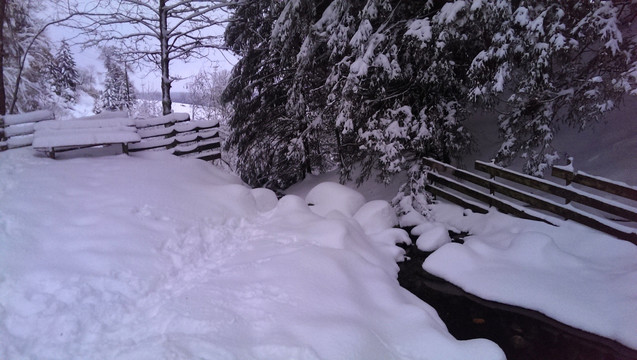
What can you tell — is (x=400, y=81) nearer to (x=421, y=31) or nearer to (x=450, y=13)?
(x=421, y=31)

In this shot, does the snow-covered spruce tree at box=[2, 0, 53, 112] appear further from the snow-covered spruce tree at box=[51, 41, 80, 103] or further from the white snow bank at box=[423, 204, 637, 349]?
the white snow bank at box=[423, 204, 637, 349]

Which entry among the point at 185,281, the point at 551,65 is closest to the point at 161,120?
the point at 185,281

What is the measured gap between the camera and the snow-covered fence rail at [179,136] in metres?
10.2

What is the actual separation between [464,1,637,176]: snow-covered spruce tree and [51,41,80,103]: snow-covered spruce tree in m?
31.8

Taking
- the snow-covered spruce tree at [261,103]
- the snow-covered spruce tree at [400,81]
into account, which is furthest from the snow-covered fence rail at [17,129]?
the snow-covered spruce tree at [400,81]

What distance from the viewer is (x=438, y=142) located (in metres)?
8.11

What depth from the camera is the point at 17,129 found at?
8719 millimetres

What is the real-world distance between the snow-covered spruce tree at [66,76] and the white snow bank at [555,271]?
106ft

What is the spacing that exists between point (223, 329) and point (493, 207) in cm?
588

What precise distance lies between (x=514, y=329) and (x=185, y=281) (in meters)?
4.09

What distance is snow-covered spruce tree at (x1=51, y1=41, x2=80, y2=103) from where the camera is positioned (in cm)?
2994

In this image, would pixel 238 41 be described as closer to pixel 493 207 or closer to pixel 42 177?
pixel 42 177

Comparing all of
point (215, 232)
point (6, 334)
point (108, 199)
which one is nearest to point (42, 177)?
point (108, 199)

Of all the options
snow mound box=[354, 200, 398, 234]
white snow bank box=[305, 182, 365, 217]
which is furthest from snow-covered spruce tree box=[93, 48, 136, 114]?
snow mound box=[354, 200, 398, 234]
